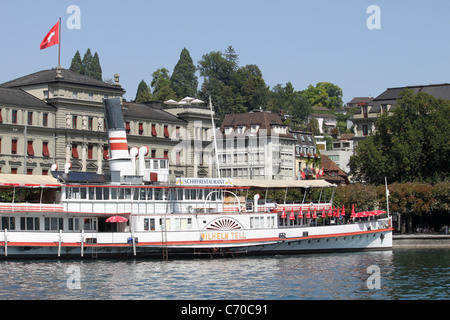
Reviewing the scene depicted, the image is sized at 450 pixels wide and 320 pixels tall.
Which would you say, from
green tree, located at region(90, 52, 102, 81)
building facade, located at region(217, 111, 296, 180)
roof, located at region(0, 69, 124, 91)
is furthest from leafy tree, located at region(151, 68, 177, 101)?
roof, located at region(0, 69, 124, 91)

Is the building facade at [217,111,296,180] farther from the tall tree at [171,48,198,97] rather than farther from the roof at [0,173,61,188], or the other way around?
the roof at [0,173,61,188]

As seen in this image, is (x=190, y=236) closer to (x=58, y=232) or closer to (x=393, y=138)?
(x=58, y=232)

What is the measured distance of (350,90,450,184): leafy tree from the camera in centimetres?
10119

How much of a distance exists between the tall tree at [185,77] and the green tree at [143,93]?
224 inches

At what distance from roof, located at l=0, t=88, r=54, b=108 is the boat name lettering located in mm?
40632

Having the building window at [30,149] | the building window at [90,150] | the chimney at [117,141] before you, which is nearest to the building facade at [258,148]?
the building window at [90,150]

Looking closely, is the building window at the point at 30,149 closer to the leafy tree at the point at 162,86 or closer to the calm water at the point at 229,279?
the calm water at the point at 229,279

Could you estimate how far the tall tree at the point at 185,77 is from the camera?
176 metres

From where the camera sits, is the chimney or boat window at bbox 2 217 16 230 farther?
the chimney
